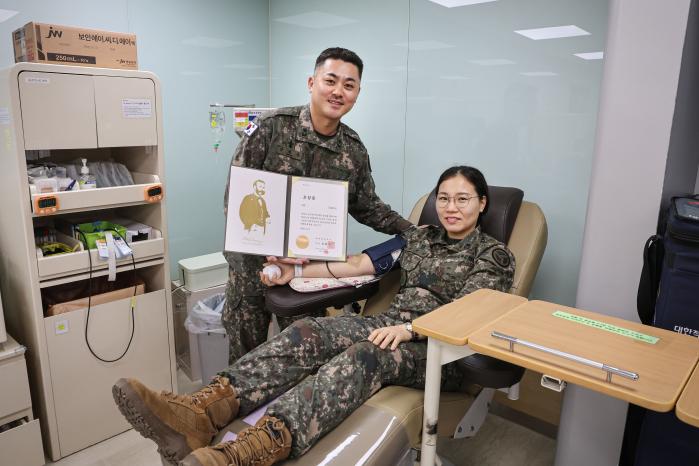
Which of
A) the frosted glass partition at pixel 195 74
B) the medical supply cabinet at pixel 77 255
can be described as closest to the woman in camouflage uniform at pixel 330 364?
the medical supply cabinet at pixel 77 255

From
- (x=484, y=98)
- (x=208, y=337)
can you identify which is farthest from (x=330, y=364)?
(x=484, y=98)

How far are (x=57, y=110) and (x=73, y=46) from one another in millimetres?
284

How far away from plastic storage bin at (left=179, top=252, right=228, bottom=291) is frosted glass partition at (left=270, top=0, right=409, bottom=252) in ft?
2.74

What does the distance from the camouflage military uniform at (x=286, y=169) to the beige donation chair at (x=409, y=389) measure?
26 cm

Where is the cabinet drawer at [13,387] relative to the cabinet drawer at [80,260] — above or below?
below

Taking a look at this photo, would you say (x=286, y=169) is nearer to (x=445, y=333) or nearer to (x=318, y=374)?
(x=318, y=374)

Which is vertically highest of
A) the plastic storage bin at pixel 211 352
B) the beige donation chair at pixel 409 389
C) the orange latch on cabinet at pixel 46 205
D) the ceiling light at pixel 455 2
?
the ceiling light at pixel 455 2

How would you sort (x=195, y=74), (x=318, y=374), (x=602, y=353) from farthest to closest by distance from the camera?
(x=195, y=74) → (x=318, y=374) → (x=602, y=353)

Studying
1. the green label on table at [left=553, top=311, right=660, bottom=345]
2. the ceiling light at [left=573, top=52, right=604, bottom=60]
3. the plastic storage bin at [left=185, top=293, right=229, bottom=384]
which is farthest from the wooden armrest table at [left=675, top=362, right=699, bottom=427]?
the plastic storage bin at [left=185, top=293, right=229, bottom=384]

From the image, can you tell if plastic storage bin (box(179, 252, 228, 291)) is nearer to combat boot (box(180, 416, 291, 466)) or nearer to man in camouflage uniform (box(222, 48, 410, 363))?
man in camouflage uniform (box(222, 48, 410, 363))

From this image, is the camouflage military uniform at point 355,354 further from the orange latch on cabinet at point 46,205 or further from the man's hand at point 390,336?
the orange latch on cabinet at point 46,205

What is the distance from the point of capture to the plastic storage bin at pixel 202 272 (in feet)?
8.87

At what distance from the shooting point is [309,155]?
211cm

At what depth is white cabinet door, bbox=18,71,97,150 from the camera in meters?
1.91
